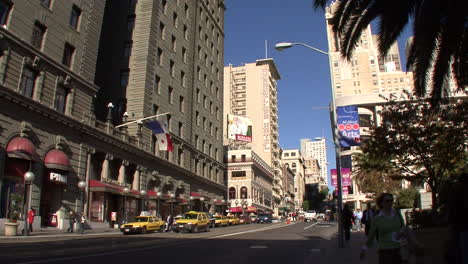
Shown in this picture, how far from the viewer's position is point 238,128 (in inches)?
3438

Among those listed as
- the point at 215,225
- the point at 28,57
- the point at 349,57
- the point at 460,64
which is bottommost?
the point at 215,225

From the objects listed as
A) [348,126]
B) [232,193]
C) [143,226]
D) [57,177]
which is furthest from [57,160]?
[232,193]

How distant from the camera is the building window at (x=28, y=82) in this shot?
28.5 meters

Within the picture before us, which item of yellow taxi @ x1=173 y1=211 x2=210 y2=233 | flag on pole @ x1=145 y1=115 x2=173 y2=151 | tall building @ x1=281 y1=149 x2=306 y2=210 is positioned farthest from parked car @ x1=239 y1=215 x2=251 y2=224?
tall building @ x1=281 y1=149 x2=306 y2=210

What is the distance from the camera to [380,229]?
22.1 ft

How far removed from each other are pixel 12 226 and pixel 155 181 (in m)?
22.8

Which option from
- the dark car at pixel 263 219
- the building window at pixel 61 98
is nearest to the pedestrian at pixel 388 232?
the building window at pixel 61 98

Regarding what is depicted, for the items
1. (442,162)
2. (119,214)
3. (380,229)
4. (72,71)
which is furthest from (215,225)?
(380,229)

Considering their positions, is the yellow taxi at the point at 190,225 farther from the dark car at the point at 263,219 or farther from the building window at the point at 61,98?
the dark car at the point at 263,219

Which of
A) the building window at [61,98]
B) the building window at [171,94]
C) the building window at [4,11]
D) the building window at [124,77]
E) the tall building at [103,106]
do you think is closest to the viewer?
the building window at [4,11]

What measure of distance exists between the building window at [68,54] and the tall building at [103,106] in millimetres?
94

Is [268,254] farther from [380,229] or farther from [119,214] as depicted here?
[119,214]

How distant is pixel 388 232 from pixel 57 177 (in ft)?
91.3

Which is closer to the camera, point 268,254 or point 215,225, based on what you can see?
point 268,254
